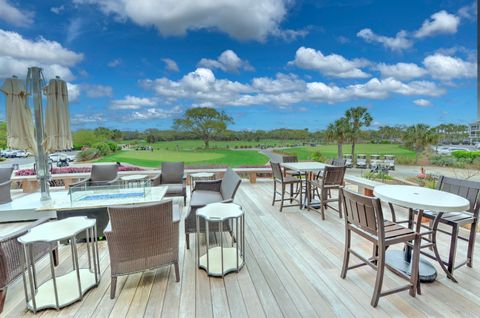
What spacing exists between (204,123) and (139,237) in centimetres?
684

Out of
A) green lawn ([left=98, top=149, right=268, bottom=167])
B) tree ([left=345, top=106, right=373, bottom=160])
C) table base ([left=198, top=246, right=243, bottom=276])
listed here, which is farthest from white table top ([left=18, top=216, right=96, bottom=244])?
tree ([left=345, top=106, right=373, bottom=160])

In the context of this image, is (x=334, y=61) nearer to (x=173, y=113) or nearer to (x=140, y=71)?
(x=173, y=113)

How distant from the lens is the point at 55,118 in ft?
12.0

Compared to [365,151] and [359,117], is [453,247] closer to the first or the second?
[365,151]

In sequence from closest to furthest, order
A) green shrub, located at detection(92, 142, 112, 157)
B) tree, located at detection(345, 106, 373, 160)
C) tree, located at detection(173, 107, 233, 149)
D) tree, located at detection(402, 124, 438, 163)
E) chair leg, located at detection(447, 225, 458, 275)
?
chair leg, located at detection(447, 225, 458, 275), tree, located at detection(402, 124, 438, 163), green shrub, located at detection(92, 142, 112, 157), tree, located at detection(173, 107, 233, 149), tree, located at detection(345, 106, 373, 160)

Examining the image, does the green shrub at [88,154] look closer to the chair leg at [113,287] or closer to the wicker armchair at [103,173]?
the wicker armchair at [103,173]

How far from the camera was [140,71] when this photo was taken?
867cm

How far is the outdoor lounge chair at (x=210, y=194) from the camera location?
3064 mm

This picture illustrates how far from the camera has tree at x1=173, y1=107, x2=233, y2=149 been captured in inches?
337

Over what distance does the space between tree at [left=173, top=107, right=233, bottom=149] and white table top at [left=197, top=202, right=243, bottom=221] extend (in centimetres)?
597

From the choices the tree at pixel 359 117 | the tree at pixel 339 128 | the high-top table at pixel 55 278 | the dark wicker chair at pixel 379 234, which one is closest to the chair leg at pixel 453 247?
the dark wicker chair at pixel 379 234

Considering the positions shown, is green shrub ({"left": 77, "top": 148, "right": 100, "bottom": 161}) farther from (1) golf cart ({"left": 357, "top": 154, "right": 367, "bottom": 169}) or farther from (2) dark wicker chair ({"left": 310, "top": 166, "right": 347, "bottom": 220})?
(1) golf cart ({"left": 357, "top": 154, "right": 367, "bottom": 169})

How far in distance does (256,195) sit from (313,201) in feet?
4.63

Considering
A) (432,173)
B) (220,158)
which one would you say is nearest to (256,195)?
(220,158)
